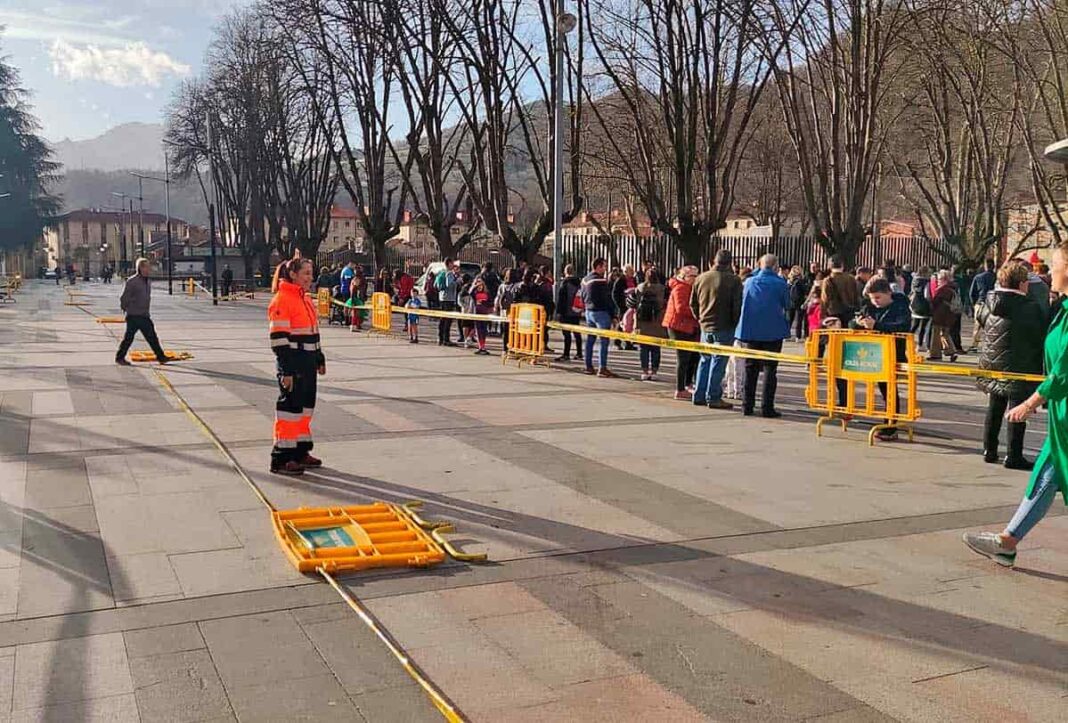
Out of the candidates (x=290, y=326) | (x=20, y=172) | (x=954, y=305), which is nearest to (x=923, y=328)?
(x=954, y=305)

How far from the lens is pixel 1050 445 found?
5250 millimetres

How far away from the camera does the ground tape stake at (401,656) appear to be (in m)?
Result: 3.83

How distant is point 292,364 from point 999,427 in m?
6.03

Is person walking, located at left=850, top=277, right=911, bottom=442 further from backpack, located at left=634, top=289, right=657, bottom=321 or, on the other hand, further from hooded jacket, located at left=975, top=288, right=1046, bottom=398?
backpack, located at left=634, top=289, right=657, bottom=321

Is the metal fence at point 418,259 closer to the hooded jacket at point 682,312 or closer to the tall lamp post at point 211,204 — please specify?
the tall lamp post at point 211,204

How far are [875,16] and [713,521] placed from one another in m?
17.7

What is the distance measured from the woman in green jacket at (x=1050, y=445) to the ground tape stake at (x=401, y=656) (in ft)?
11.0

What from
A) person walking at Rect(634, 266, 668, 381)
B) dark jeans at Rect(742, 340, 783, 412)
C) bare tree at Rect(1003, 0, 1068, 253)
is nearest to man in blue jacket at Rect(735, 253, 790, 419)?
dark jeans at Rect(742, 340, 783, 412)

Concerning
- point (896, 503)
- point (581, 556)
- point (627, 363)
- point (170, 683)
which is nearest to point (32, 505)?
point (170, 683)

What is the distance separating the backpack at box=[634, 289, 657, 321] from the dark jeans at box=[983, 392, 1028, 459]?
21.8 feet

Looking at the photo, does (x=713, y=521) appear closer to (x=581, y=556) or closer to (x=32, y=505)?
(x=581, y=556)

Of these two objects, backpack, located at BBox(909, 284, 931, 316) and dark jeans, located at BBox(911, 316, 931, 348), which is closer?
backpack, located at BBox(909, 284, 931, 316)

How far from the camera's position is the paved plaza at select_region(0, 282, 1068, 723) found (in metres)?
4.02

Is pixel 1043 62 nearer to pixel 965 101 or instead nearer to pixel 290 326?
pixel 965 101
